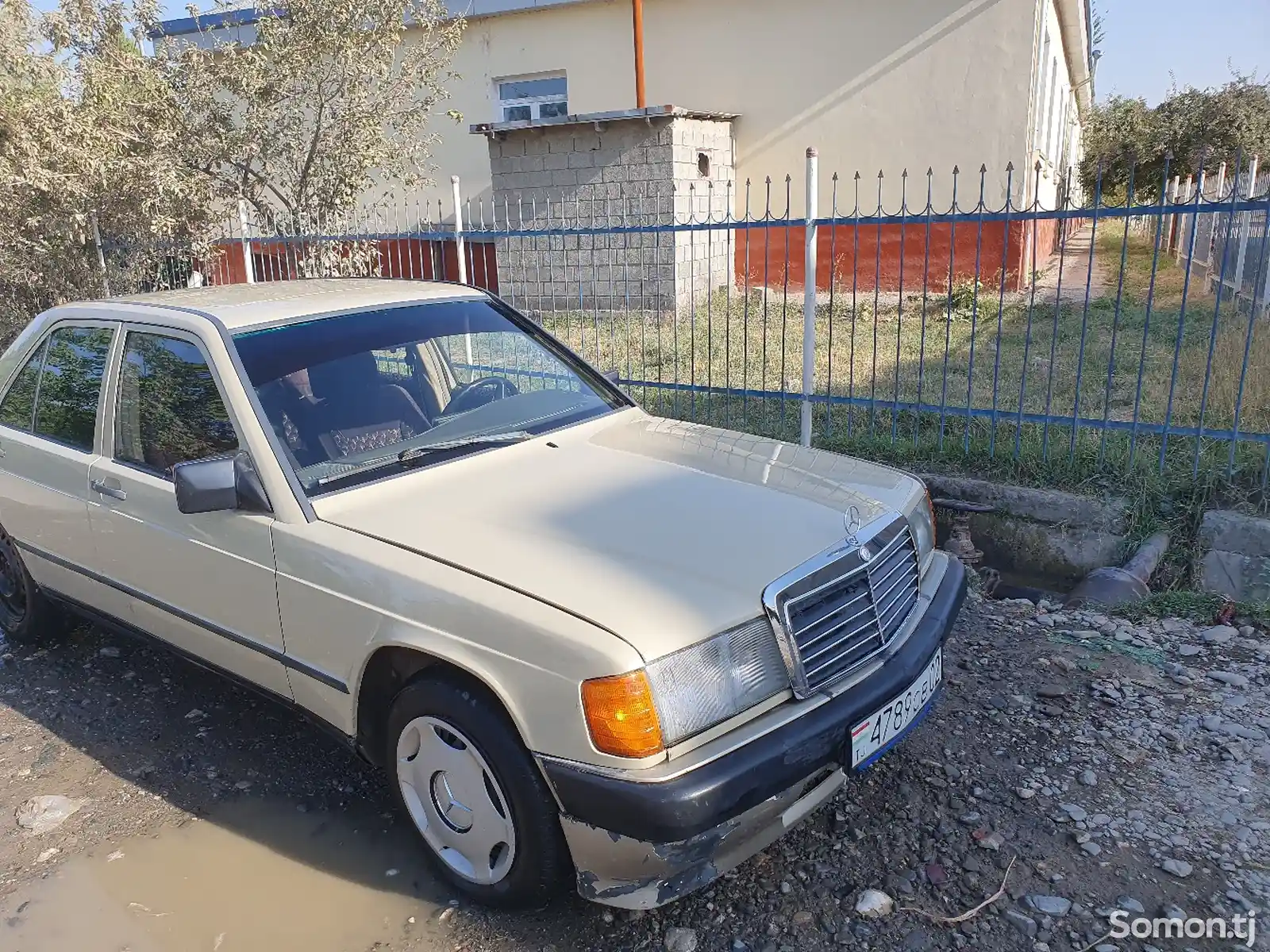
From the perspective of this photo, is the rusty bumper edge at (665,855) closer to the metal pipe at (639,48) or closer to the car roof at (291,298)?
the car roof at (291,298)

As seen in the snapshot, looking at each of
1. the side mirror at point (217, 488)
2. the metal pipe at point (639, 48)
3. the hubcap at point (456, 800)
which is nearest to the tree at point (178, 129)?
the metal pipe at point (639, 48)

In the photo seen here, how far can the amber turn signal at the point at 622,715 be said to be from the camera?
6.79ft

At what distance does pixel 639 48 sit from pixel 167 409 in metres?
10.8

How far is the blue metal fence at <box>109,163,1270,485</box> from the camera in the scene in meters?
5.04

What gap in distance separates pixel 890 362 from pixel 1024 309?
354cm

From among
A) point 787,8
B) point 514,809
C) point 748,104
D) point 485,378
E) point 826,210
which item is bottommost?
point 514,809

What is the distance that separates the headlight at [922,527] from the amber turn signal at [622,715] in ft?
4.11

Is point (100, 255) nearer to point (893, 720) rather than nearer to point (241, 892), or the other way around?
point (241, 892)

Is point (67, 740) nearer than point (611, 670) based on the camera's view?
No

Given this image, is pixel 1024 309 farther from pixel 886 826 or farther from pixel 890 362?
pixel 886 826

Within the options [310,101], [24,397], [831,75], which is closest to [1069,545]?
[24,397]

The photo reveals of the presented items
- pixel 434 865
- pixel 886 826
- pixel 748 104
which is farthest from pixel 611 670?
pixel 748 104

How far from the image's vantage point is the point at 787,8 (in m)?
11.7

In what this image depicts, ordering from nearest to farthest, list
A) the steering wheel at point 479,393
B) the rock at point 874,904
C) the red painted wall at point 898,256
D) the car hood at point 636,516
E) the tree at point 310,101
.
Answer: the car hood at point 636,516
the rock at point 874,904
the steering wheel at point 479,393
the tree at point 310,101
the red painted wall at point 898,256
